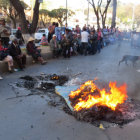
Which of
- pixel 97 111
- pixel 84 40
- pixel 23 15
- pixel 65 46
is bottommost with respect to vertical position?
pixel 97 111

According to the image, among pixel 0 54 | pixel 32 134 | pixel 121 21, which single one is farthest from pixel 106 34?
pixel 121 21

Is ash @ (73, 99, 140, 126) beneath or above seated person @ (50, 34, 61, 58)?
beneath

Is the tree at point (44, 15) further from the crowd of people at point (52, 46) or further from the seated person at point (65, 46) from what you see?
the seated person at point (65, 46)

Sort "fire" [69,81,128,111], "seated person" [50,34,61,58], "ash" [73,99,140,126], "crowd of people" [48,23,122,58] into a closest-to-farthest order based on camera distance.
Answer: "ash" [73,99,140,126] < "fire" [69,81,128,111] < "seated person" [50,34,61,58] < "crowd of people" [48,23,122,58]

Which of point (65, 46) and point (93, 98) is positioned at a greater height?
point (65, 46)

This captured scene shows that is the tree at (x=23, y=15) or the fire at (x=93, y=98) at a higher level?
the tree at (x=23, y=15)

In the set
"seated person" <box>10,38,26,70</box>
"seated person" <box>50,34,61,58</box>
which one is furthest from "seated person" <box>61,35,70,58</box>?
"seated person" <box>10,38,26,70</box>

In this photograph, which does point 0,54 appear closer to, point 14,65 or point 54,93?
point 14,65

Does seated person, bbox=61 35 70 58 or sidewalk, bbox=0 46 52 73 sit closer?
sidewalk, bbox=0 46 52 73

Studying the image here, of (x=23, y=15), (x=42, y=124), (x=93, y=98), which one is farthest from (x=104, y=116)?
(x=23, y=15)

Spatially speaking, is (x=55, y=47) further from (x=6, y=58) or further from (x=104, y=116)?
(x=104, y=116)

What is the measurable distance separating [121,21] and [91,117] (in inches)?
2705

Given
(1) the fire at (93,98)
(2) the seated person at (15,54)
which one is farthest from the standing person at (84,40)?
(1) the fire at (93,98)

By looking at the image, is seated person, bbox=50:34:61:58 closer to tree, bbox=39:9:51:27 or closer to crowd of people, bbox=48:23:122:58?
crowd of people, bbox=48:23:122:58
